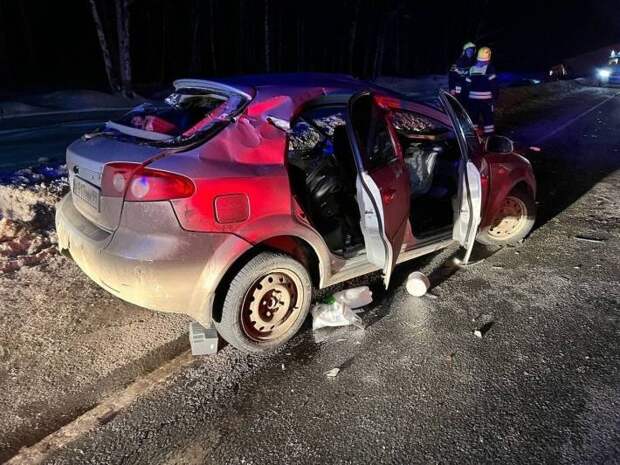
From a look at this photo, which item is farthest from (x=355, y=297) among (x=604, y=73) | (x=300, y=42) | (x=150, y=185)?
(x=300, y=42)

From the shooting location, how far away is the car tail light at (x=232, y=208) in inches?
101

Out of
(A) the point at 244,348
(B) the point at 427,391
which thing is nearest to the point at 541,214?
(B) the point at 427,391

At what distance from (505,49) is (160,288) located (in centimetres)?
5297

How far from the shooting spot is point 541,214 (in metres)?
5.62

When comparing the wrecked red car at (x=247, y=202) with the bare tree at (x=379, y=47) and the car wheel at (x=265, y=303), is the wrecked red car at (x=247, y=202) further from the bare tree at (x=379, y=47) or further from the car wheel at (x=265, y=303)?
the bare tree at (x=379, y=47)

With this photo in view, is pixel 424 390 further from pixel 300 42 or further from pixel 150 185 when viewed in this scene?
pixel 300 42

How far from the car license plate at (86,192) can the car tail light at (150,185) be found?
284 millimetres

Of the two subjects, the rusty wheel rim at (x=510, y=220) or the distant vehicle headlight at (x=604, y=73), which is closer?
the rusty wheel rim at (x=510, y=220)

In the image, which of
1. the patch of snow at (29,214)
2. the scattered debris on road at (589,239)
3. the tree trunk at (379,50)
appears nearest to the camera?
the patch of snow at (29,214)

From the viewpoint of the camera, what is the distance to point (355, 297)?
354 cm

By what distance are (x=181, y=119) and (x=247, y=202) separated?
2.64ft

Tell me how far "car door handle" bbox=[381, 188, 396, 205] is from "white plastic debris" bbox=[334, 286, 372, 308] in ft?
2.47

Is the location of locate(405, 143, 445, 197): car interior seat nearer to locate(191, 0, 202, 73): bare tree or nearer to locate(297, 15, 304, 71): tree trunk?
locate(191, 0, 202, 73): bare tree

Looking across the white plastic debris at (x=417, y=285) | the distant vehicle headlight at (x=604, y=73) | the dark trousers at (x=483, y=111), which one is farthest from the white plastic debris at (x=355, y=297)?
the distant vehicle headlight at (x=604, y=73)
